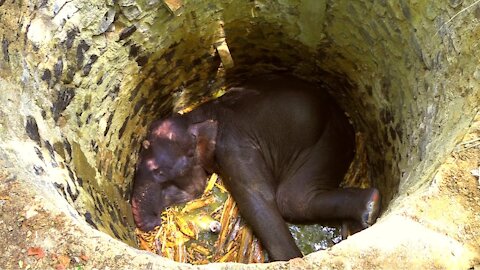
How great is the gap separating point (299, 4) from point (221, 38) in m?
0.35

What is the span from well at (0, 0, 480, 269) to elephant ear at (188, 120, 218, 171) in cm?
14

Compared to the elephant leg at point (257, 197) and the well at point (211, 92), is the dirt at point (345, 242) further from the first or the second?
the elephant leg at point (257, 197)

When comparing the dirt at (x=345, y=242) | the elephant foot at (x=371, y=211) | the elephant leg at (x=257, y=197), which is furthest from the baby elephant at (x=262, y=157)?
the dirt at (x=345, y=242)

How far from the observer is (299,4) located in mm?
2154

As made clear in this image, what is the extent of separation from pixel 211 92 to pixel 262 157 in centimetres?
39

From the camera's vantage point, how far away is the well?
1309 mm

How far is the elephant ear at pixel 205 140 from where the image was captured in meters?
2.48

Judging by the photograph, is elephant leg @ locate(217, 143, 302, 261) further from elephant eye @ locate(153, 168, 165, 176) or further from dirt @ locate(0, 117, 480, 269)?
dirt @ locate(0, 117, 480, 269)

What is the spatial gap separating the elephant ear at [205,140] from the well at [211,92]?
0.47 ft

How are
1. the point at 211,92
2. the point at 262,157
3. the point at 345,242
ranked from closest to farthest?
the point at 345,242, the point at 262,157, the point at 211,92

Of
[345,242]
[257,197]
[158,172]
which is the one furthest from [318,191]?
[345,242]

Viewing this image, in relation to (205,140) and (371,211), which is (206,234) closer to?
(205,140)

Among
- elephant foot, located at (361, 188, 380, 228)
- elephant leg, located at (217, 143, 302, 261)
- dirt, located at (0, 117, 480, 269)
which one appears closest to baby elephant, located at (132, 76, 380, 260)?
elephant leg, located at (217, 143, 302, 261)

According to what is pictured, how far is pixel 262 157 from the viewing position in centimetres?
244
